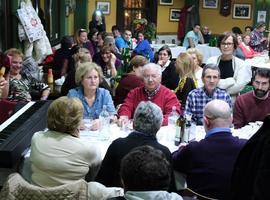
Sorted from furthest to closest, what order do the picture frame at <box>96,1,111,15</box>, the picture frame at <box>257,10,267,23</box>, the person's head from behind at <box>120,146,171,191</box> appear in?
the picture frame at <box>257,10,267,23</box> → the picture frame at <box>96,1,111,15</box> → the person's head from behind at <box>120,146,171,191</box>

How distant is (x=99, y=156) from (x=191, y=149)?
24.0 inches

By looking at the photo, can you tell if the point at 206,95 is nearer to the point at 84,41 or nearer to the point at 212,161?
the point at 212,161

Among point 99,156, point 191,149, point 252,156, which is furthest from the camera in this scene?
point 99,156

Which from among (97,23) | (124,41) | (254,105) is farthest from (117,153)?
(97,23)

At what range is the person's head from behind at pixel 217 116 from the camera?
281 centimetres

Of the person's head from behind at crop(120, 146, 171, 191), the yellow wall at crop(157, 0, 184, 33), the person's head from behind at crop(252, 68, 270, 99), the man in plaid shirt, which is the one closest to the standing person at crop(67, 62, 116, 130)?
the man in plaid shirt

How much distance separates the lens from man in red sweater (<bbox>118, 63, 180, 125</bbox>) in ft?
13.2

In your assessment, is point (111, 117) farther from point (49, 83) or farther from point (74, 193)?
point (49, 83)

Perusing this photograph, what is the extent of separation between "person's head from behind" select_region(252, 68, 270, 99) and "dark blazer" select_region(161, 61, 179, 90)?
145cm

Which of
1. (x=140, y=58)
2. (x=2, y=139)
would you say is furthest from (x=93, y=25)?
(x=2, y=139)

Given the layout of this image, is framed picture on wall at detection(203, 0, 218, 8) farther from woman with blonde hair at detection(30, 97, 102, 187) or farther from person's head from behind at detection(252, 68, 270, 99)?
woman with blonde hair at detection(30, 97, 102, 187)

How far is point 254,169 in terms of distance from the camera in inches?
57.9

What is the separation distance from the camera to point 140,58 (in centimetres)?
505

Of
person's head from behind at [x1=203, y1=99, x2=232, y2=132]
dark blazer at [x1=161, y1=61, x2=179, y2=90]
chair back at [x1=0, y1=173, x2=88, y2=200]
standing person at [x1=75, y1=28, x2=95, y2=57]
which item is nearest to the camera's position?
chair back at [x1=0, y1=173, x2=88, y2=200]
